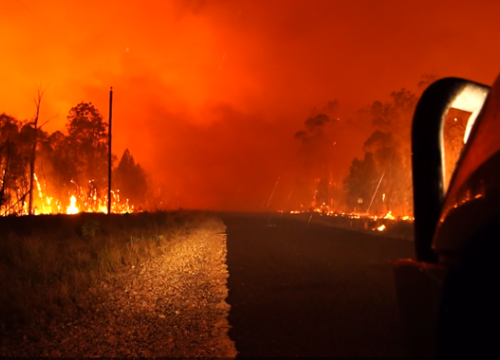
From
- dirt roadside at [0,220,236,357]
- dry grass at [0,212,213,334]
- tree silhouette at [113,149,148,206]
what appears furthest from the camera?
tree silhouette at [113,149,148,206]

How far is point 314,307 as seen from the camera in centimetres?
899

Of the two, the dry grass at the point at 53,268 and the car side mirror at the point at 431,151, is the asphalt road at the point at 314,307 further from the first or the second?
the car side mirror at the point at 431,151

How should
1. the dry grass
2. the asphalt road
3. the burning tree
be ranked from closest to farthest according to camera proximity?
the asphalt road → the dry grass → the burning tree

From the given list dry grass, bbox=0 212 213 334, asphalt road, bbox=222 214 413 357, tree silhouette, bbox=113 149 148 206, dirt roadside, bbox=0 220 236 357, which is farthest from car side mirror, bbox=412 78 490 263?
tree silhouette, bbox=113 149 148 206

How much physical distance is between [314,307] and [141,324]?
126 inches

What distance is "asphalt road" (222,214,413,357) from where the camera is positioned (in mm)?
6375

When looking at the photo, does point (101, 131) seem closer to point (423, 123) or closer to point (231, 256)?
point (231, 256)

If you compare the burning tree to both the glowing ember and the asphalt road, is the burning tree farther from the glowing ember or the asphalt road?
the asphalt road

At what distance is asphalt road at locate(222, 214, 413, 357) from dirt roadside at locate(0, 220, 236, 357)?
0.38 m

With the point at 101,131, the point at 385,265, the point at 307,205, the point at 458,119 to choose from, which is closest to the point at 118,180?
the point at 101,131

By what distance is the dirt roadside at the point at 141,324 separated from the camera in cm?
649

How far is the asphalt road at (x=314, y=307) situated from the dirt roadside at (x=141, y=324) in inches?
14.9

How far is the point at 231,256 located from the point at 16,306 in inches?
412

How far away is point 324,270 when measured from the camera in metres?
14.2
